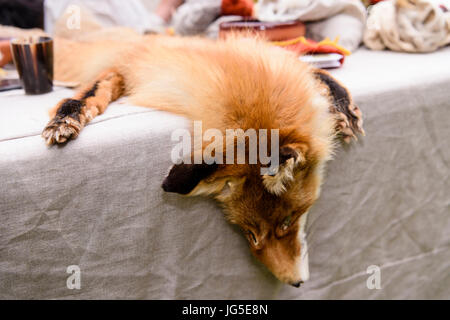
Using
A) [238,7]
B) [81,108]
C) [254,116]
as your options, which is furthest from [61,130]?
[238,7]

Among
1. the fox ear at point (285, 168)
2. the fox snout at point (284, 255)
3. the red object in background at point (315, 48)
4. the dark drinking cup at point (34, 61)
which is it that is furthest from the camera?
the red object in background at point (315, 48)

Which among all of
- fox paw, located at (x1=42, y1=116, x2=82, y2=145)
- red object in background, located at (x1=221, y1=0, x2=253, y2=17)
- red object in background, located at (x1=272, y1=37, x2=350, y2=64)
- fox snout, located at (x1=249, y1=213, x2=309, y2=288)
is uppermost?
red object in background, located at (x1=221, y1=0, x2=253, y2=17)

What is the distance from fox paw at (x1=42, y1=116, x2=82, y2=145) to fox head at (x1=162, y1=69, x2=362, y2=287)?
9.7 inches

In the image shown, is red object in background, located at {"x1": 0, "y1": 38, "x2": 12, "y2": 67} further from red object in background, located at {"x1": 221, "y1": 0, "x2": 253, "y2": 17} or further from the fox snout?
the fox snout

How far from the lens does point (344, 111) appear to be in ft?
3.34

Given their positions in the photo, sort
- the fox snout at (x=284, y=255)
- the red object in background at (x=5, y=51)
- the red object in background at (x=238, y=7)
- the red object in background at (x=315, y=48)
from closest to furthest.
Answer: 1. the fox snout at (x=284, y=255)
2. the red object in background at (x=315, y=48)
3. the red object in background at (x=5, y=51)
4. the red object in background at (x=238, y=7)

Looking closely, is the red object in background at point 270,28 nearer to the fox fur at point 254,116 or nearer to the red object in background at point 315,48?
the red object in background at point 315,48

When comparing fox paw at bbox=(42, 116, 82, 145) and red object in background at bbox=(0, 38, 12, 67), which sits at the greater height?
fox paw at bbox=(42, 116, 82, 145)

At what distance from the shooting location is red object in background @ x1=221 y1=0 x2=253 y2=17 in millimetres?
1642

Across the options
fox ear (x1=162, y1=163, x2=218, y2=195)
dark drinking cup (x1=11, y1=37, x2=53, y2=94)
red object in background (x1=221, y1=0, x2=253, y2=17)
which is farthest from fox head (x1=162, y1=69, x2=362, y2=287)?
red object in background (x1=221, y1=0, x2=253, y2=17)

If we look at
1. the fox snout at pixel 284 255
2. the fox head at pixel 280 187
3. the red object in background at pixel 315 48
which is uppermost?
the red object in background at pixel 315 48

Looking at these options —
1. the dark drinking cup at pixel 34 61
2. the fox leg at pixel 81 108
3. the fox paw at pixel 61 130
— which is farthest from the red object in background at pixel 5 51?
the fox paw at pixel 61 130

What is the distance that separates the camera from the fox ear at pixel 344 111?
1.01 meters

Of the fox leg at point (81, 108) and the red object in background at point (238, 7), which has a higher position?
the red object in background at point (238, 7)
